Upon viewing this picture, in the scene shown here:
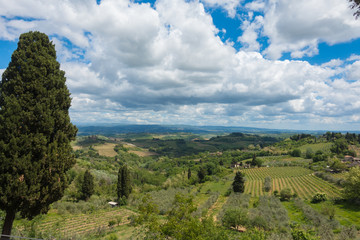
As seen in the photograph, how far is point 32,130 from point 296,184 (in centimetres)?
8724

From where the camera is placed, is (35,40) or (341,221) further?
(341,221)

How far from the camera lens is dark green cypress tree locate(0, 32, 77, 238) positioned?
969 cm

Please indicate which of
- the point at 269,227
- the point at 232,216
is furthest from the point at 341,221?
the point at 232,216

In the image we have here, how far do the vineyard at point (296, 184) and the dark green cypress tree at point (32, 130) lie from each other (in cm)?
6709

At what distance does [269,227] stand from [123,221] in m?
27.3

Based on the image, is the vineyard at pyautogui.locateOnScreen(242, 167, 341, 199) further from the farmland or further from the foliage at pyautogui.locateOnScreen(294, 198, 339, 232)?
the foliage at pyautogui.locateOnScreen(294, 198, 339, 232)

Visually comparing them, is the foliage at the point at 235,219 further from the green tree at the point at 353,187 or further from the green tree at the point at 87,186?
the green tree at the point at 87,186

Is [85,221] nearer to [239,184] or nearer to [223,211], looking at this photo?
[223,211]

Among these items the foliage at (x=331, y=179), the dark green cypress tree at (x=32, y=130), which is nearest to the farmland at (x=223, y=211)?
the foliage at (x=331, y=179)

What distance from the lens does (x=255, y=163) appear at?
116688 mm

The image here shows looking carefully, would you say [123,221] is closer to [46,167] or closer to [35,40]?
[46,167]

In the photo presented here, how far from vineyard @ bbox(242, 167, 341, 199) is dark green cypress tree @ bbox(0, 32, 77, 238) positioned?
67.1 m

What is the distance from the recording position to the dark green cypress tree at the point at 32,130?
9688 mm

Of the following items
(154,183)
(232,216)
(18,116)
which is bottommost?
(154,183)
